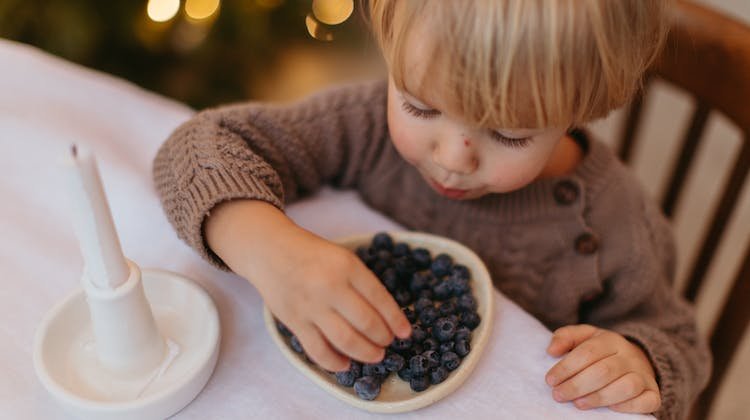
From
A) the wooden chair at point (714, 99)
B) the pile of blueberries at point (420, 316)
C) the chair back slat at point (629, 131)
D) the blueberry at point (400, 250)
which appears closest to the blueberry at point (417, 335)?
the pile of blueberries at point (420, 316)

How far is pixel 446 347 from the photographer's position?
580mm

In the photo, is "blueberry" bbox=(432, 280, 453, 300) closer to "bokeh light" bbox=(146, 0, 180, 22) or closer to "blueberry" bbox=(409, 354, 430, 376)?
"blueberry" bbox=(409, 354, 430, 376)

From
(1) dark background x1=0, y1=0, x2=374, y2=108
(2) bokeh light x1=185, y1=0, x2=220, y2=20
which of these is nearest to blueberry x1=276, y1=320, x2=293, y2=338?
(1) dark background x1=0, y1=0, x2=374, y2=108

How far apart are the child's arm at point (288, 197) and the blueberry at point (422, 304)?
86mm

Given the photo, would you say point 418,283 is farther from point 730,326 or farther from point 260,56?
point 260,56

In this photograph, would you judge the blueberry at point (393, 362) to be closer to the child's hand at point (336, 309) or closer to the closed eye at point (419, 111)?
the child's hand at point (336, 309)

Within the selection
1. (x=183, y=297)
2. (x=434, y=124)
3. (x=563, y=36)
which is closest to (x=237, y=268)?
(x=183, y=297)

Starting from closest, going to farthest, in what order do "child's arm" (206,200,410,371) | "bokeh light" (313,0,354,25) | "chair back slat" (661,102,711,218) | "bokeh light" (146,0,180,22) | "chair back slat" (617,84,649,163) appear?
"child's arm" (206,200,410,371) < "chair back slat" (661,102,711,218) < "chair back slat" (617,84,649,163) < "bokeh light" (146,0,180,22) < "bokeh light" (313,0,354,25)

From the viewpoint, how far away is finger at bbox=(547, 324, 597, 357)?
0.61m

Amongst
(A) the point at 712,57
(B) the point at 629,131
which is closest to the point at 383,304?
(A) the point at 712,57

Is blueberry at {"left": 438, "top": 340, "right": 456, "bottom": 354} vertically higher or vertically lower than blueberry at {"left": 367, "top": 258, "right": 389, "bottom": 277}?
lower

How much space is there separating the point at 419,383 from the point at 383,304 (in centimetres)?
8

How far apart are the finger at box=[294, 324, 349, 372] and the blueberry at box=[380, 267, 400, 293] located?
0.12 metres

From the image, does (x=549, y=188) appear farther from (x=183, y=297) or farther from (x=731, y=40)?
(x=183, y=297)
